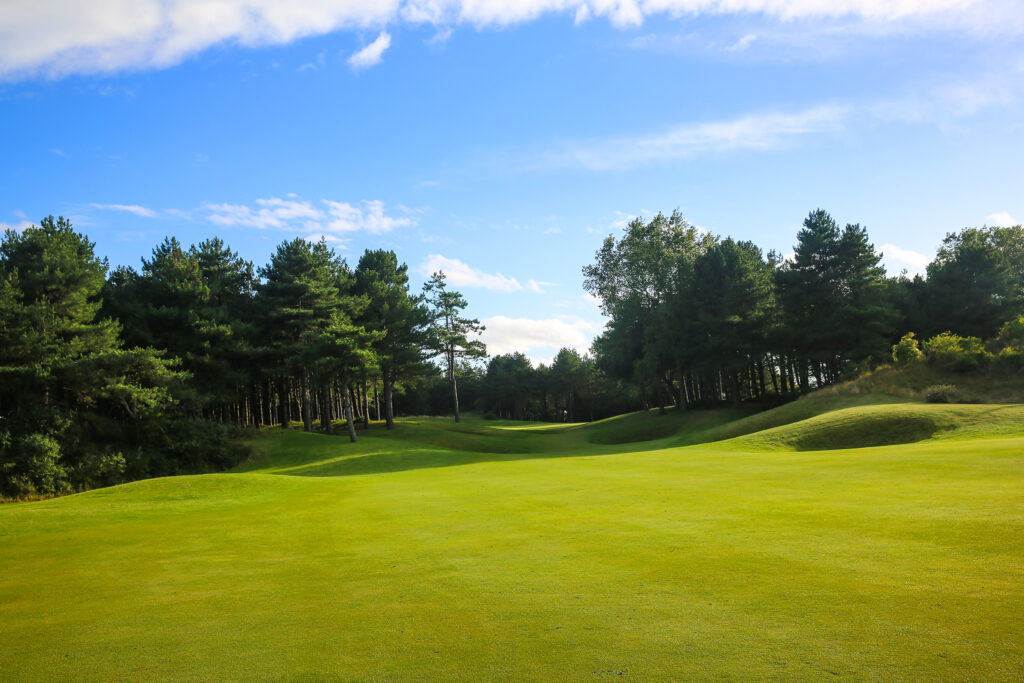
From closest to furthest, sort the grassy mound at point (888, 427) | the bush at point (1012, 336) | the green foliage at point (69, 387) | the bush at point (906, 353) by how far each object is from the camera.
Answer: the grassy mound at point (888, 427)
the green foliage at point (69, 387)
the bush at point (1012, 336)
the bush at point (906, 353)

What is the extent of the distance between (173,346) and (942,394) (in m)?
49.2

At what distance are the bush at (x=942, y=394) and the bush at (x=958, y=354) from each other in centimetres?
314

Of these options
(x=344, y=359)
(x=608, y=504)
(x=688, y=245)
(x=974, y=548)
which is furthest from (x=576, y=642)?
(x=688, y=245)

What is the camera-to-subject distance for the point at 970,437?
73.6ft

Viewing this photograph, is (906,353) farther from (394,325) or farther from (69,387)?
(69,387)

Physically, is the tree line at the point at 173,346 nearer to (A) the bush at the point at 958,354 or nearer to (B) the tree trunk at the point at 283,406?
(B) the tree trunk at the point at 283,406

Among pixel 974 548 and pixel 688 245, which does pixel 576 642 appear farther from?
pixel 688 245

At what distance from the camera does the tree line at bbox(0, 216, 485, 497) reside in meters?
32.9

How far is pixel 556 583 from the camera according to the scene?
680cm

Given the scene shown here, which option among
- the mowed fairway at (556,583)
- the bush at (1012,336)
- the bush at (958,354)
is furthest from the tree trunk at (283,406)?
the bush at (1012,336)

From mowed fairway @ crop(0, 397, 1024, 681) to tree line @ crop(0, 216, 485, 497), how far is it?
22.3 meters

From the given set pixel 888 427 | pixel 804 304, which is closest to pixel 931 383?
pixel 888 427

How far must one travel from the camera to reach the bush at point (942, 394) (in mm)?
30188

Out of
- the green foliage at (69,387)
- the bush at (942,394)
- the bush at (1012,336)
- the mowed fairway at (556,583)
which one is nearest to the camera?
the mowed fairway at (556,583)
